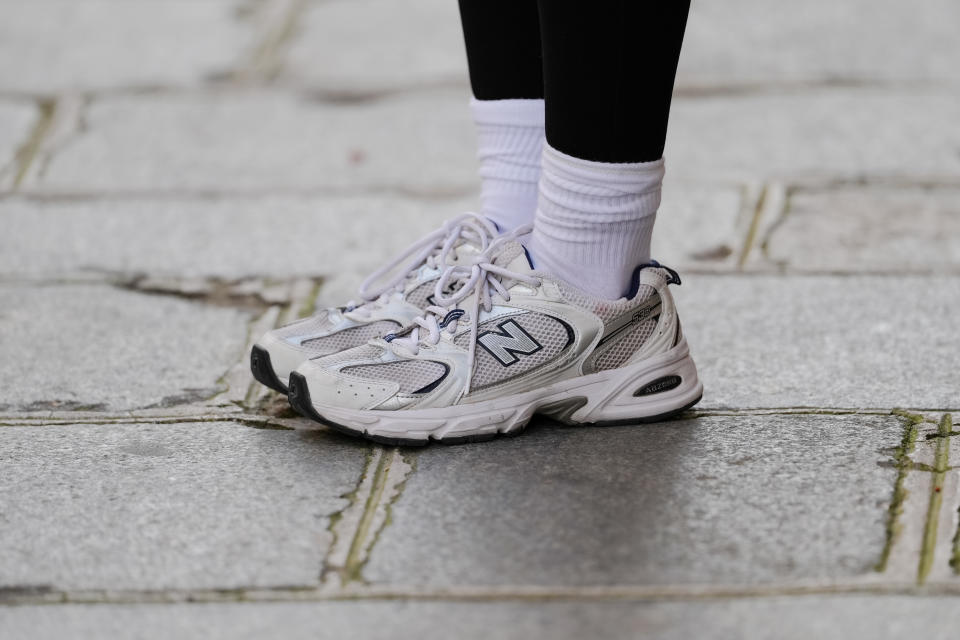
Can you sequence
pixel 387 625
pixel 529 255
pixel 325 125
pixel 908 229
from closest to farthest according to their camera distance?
pixel 387 625 < pixel 529 255 < pixel 908 229 < pixel 325 125

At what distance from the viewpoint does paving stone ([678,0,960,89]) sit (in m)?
2.82

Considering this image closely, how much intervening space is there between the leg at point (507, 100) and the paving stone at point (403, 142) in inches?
30.8

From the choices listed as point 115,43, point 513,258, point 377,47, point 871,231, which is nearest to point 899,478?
point 513,258

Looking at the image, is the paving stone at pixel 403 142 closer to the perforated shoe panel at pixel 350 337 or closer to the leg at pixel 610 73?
the perforated shoe panel at pixel 350 337

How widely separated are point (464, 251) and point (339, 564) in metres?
0.44

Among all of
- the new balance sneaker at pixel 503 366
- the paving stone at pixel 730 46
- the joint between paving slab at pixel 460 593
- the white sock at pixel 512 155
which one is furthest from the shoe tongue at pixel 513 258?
the paving stone at pixel 730 46

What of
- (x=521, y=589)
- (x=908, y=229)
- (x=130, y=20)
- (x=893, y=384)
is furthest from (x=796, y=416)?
(x=130, y=20)

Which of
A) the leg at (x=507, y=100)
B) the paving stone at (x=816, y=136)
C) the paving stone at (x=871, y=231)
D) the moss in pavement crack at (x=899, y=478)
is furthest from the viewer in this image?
the paving stone at (x=816, y=136)

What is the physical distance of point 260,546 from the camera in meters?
1.13

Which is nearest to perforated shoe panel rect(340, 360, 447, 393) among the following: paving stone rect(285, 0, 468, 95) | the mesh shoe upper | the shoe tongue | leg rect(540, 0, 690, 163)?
the mesh shoe upper

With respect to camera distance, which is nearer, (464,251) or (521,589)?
(521,589)

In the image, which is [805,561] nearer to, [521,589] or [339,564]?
[521,589]

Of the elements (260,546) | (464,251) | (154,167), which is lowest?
(154,167)

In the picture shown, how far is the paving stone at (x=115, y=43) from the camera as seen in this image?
9.57 feet
